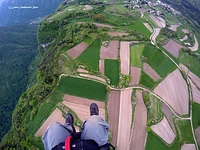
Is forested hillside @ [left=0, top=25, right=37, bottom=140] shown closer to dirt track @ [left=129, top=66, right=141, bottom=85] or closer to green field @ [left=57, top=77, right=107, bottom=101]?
green field @ [left=57, top=77, right=107, bottom=101]

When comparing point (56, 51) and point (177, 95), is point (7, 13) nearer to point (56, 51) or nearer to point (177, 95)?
point (56, 51)

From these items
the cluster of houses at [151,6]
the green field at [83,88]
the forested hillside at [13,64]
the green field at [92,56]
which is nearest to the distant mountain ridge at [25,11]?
the forested hillside at [13,64]

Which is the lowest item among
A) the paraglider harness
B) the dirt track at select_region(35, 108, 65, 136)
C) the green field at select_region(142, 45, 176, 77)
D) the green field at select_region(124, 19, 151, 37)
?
the dirt track at select_region(35, 108, 65, 136)

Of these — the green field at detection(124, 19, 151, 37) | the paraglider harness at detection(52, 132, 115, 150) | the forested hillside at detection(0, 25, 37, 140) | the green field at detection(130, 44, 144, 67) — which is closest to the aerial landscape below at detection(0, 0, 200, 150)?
the green field at detection(130, 44, 144, 67)

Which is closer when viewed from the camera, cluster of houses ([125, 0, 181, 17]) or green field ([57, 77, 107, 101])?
green field ([57, 77, 107, 101])

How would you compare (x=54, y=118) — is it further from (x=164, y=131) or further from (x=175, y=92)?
(x=175, y=92)

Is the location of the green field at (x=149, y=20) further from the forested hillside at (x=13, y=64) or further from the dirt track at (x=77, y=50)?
the forested hillside at (x=13, y=64)
